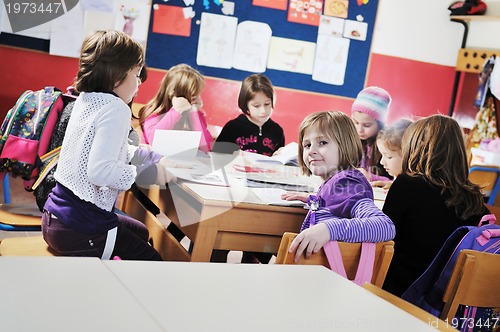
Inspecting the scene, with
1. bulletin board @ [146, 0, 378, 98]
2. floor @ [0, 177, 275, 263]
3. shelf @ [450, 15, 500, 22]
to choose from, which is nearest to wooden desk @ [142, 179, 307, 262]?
floor @ [0, 177, 275, 263]

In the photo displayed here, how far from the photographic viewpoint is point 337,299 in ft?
3.82

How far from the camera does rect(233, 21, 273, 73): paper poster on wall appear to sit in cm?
509

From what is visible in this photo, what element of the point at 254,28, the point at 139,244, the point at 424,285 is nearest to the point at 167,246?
the point at 139,244

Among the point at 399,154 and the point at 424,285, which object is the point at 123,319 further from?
the point at 399,154

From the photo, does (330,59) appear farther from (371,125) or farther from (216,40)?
(371,125)

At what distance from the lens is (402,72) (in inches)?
219

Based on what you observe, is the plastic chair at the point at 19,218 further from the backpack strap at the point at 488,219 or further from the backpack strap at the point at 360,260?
the backpack strap at the point at 488,219

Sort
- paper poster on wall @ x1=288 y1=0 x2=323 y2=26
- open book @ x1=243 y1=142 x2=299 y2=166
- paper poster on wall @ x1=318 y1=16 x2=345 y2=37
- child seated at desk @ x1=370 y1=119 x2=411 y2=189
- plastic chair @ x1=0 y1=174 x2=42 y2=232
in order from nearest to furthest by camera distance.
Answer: plastic chair @ x1=0 y1=174 x2=42 y2=232
child seated at desk @ x1=370 y1=119 x2=411 y2=189
open book @ x1=243 y1=142 x2=299 y2=166
paper poster on wall @ x1=288 y1=0 x2=323 y2=26
paper poster on wall @ x1=318 y1=16 x2=345 y2=37

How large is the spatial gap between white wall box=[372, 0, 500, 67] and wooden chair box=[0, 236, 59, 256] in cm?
404

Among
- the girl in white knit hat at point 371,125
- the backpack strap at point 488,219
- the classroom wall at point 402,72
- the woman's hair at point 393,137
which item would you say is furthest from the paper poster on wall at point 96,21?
the backpack strap at point 488,219

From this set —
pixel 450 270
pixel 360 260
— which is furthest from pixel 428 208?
pixel 360 260

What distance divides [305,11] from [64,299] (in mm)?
4559

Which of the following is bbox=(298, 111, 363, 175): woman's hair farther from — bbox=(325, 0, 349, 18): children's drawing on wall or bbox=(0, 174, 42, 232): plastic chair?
bbox=(325, 0, 349, 18): children's drawing on wall

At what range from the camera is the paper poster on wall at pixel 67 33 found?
14.9ft
